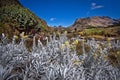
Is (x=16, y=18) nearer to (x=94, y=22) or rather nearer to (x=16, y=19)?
(x=16, y=19)

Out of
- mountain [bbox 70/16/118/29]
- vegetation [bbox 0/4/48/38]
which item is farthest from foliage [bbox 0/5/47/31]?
mountain [bbox 70/16/118/29]

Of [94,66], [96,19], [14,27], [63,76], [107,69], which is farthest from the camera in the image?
[96,19]

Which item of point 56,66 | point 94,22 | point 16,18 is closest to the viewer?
point 56,66

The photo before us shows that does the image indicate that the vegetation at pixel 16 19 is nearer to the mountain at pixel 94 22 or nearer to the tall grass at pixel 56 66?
the tall grass at pixel 56 66

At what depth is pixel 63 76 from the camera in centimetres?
415

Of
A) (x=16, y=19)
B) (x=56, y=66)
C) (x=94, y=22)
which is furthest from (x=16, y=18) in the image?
(x=94, y=22)

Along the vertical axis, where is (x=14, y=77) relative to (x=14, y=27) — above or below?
below

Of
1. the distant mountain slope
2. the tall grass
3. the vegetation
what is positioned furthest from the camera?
the distant mountain slope

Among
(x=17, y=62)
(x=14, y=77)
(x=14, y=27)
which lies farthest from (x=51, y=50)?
(x=14, y=27)

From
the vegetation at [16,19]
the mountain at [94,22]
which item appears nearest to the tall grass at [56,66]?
the vegetation at [16,19]

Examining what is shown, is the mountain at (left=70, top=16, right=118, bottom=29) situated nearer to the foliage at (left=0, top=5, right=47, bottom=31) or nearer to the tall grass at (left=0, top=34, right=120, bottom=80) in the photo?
the foliage at (left=0, top=5, right=47, bottom=31)

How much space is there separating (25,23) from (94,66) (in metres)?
10.2

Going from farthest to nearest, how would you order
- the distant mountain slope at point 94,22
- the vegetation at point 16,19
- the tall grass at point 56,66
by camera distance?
the distant mountain slope at point 94,22, the vegetation at point 16,19, the tall grass at point 56,66

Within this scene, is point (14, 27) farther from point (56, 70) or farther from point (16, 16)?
point (56, 70)
